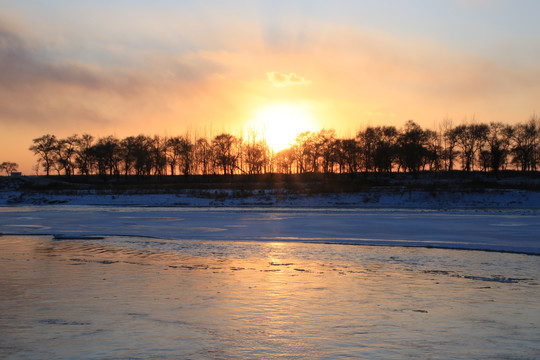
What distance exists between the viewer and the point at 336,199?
175 feet

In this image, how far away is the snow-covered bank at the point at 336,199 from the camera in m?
48.9

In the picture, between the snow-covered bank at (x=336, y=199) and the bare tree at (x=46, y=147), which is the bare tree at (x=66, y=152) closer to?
the bare tree at (x=46, y=147)

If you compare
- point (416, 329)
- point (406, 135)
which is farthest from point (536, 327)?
Answer: point (406, 135)

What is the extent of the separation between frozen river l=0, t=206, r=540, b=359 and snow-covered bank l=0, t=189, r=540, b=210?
33.9 meters

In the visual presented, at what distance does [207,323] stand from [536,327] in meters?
4.90

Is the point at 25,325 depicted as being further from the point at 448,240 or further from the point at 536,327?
the point at 448,240

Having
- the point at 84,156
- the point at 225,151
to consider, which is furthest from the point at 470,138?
the point at 84,156

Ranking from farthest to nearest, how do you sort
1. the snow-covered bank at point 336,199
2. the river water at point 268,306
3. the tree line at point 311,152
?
the tree line at point 311,152 < the snow-covered bank at point 336,199 < the river water at point 268,306

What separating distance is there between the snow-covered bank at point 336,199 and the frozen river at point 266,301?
33.9 metres

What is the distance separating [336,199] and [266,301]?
4567 cm

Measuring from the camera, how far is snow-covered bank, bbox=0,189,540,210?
4888 cm

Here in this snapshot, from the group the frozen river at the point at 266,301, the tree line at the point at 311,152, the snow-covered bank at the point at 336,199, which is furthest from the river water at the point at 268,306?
the tree line at the point at 311,152

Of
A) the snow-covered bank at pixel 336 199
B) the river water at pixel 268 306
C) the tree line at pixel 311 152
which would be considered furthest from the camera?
the tree line at pixel 311 152

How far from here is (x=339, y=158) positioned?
360ft
